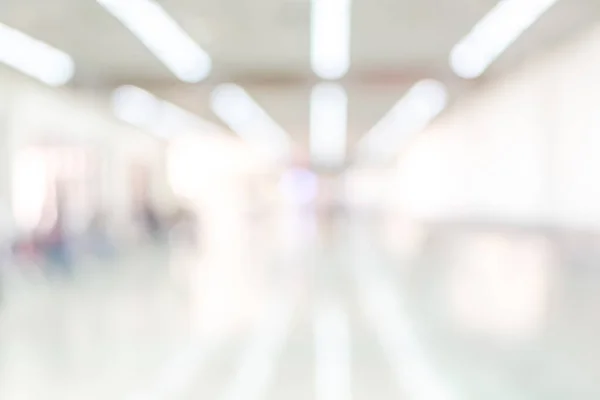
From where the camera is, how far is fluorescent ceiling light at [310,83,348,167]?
16766 millimetres

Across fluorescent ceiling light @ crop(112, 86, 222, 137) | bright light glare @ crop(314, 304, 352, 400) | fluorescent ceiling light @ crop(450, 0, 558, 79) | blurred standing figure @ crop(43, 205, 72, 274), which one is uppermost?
fluorescent ceiling light @ crop(112, 86, 222, 137)

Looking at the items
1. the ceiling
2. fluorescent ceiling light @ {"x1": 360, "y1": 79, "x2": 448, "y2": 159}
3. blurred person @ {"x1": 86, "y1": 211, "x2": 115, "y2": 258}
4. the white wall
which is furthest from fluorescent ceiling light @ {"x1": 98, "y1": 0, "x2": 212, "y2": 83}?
the white wall

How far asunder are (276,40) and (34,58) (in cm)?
447

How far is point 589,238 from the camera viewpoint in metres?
12.7

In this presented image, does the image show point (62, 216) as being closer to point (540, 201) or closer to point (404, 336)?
point (404, 336)

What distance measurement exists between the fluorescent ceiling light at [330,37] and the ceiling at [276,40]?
0.45 feet

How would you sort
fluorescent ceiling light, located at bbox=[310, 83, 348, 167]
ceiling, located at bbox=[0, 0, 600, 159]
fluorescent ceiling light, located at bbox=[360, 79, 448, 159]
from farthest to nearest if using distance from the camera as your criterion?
1. fluorescent ceiling light, located at bbox=[360, 79, 448, 159]
2. fluorescent ceiling light, located at bbox=[310, 83, 348, 167]
3. ceiling, located at bbox=[0, 0, 600, 159]

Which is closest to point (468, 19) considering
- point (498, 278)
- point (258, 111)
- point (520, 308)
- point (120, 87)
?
point (498, 278)

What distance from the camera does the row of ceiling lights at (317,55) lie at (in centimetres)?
938

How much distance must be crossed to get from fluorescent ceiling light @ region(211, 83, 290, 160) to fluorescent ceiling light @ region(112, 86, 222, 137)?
1.07m

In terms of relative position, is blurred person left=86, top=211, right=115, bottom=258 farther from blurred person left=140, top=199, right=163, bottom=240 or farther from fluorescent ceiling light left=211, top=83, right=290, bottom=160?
fluorescent ceiling light left=211, top=83, right=290, bottom=160

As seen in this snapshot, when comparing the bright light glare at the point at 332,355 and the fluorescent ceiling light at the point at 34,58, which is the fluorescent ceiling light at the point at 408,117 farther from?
the bright light glare at the point at 332,355

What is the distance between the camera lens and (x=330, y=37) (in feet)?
35.2

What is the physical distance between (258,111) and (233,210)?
10389mm
